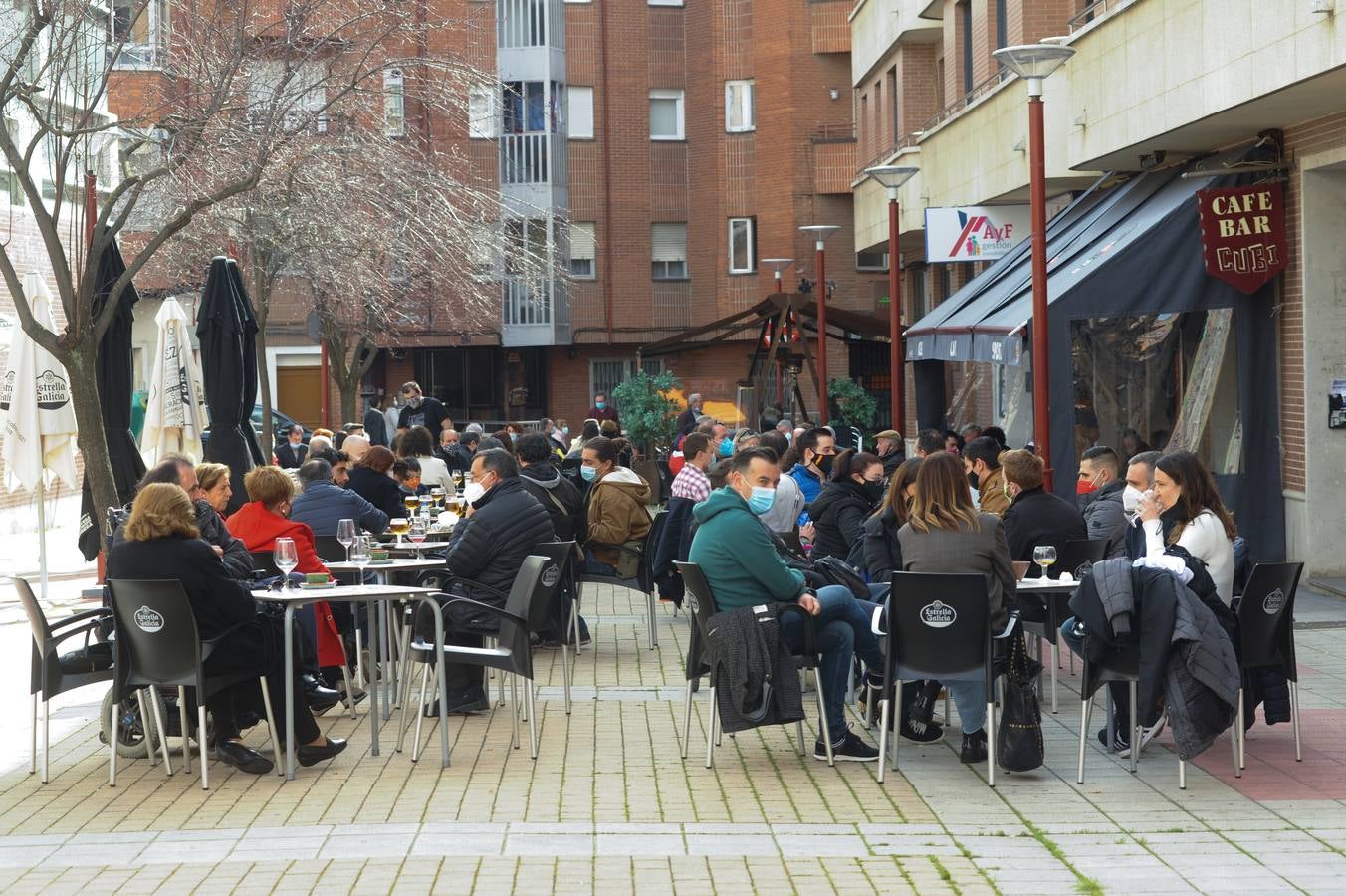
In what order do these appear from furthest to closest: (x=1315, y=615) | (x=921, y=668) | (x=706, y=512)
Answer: (x=1315, y=615) → (x=706, y=512) → (x=921, y=668)

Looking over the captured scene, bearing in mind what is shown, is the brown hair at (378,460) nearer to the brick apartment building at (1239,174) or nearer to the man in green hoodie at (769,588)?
the man in green hoodie at (769,588)

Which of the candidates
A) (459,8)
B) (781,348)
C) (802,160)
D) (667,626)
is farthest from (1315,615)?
(459,8)

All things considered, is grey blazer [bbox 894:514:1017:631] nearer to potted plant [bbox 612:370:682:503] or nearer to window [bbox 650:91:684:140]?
potted plant [bbox 612:370:682:503]

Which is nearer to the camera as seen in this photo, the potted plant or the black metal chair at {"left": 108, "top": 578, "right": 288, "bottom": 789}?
the black metal chair at {"left": 108, "top": 578, "right": 288, "bottom": 789}

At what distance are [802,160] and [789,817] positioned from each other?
36.1m

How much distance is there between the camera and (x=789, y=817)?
8.09 meters

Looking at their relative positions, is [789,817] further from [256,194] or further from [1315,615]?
[256,194]

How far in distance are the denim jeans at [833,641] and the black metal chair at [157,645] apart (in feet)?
9.50

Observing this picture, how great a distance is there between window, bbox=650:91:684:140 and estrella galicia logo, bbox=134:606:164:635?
123 ft

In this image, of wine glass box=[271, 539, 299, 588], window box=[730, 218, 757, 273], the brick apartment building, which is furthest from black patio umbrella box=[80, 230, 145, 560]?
window box=[730, 218, 757, 273]

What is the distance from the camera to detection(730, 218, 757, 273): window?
145 ft

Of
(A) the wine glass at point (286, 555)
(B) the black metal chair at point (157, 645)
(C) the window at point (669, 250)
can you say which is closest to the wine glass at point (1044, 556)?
(A) the wine glass at point (286, 555)

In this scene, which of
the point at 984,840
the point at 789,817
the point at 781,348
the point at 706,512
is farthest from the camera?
the point at 781,348

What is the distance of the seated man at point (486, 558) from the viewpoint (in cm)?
1062
